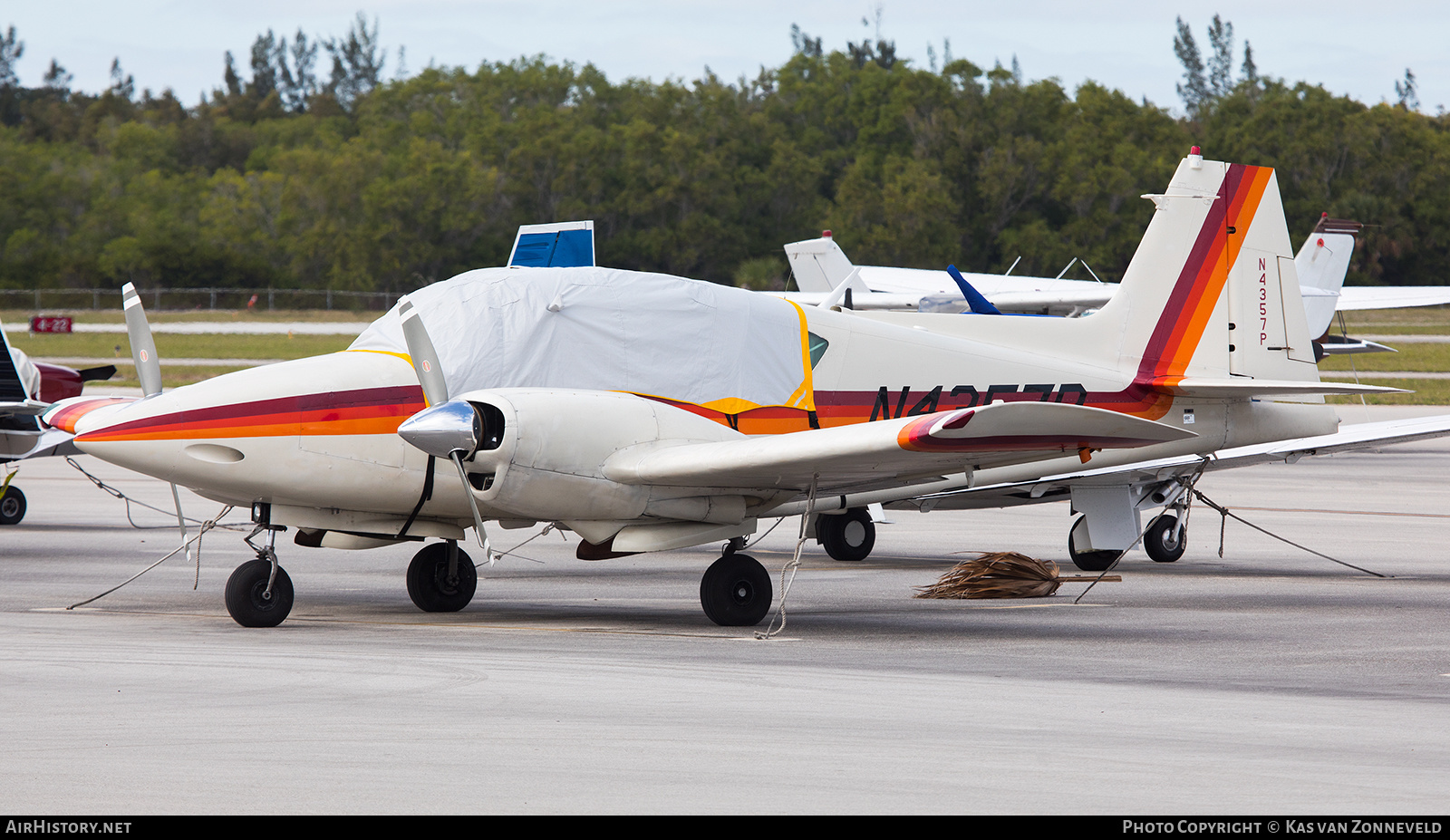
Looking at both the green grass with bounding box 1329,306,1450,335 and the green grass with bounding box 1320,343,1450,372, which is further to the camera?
the green grass with bounding box 1329,306,1450,335

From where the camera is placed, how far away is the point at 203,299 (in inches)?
→ 3438

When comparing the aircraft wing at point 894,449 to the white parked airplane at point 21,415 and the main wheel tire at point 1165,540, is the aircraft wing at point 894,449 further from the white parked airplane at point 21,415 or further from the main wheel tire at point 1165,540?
the white parked airplane at point 21,415

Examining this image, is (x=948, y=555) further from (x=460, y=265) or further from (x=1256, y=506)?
(x=460, y=265)

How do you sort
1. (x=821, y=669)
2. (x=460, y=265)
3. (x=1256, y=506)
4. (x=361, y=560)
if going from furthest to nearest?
(x=460, y=265) < (x=1256, y=506) < (x=361, y=560) < (x=821, y=669)

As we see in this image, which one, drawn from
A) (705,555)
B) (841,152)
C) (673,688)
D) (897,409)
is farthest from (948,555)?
(841,152)

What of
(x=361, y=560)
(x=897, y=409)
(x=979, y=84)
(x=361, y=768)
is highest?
(x=979, y=84)

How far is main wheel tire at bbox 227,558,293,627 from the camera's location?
32.3ft

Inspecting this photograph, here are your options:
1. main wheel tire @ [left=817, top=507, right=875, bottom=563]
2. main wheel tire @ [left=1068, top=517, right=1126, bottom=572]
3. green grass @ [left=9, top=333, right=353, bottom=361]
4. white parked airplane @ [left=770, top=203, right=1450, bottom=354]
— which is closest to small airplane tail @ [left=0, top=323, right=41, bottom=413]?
main wheel tire @ [left=817, top=507, right=875, bottom=563]

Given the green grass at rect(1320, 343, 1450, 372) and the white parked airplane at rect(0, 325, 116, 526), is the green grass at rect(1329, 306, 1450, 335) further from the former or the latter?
the white parked airplane at rect(0, 325, 116, 526)

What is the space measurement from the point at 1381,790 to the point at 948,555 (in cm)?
936

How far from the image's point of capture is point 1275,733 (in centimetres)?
663

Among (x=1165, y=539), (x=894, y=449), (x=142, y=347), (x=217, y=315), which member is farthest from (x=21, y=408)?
(x=217, y=315)

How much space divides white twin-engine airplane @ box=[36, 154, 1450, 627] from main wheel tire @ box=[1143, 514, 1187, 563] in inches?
77.0

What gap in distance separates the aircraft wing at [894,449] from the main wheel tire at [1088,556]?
13.6 feet
